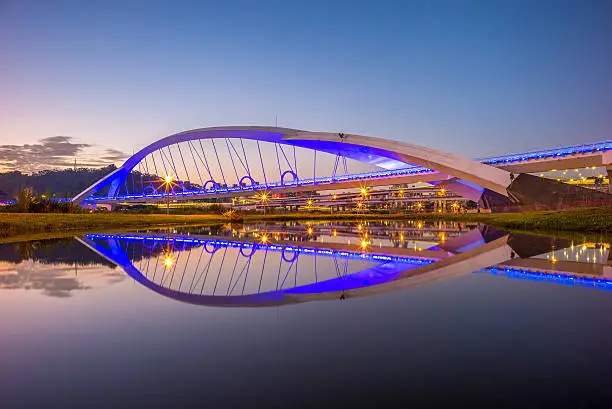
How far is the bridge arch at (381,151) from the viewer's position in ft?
139

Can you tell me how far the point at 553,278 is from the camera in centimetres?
768

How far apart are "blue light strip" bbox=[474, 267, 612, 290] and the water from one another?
67 millimetres

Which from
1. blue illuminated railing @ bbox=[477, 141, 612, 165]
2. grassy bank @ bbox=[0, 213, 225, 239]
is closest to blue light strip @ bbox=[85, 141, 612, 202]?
blue illuminated railing @ bbox=[477, 141, 612, 165]

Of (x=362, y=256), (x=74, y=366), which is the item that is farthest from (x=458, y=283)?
(x=74, y=366)

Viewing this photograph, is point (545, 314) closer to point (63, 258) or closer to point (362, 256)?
point (362, 256)

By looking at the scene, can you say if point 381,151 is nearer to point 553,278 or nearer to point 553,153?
point 553,153

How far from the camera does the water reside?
2838 millimetres

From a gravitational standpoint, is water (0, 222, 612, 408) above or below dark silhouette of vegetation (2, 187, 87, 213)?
below

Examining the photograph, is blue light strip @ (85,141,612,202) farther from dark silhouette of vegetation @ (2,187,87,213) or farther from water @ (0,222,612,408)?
water @ (0,222,612,408)

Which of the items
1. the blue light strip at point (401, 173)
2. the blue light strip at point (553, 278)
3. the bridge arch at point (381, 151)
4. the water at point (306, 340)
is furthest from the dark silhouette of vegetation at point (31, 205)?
the blue light strip at point (401, 173)

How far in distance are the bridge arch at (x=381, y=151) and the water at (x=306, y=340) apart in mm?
35989

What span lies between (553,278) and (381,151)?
126ft

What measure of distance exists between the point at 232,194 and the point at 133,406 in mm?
73101

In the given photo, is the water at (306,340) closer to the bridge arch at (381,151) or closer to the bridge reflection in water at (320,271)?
the bridge reflection in water at (320,271)
